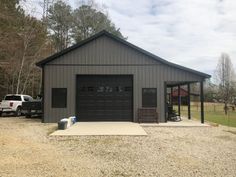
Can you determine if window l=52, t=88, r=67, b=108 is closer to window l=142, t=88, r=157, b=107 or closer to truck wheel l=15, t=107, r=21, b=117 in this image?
window l=142, t=88, r=157, b=107

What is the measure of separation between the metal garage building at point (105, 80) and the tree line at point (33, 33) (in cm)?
431

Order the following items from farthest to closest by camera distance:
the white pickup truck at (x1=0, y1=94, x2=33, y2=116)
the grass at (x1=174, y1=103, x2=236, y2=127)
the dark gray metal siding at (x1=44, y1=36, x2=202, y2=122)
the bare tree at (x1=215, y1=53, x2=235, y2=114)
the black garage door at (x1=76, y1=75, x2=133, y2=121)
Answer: the bare tree at (x1=215, y1=53, x2=235, y2=114), the white pickup truck at (x1=0, y1=94, x2=33, y2=116), the grass at (x1=174, y1=103, x2=236, y2=127), the black garage door at (x1=76, y1=75, x2=133, y2=121), the dark gray metal siding at (x1=44, y1=36, x2=202, y2=122)

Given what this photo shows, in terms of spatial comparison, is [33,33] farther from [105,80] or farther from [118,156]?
[118,156]

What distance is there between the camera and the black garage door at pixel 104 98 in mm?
18156

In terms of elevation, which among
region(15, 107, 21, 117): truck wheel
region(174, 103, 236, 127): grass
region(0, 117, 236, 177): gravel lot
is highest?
region(15, 107, 21, 117): truck wheel

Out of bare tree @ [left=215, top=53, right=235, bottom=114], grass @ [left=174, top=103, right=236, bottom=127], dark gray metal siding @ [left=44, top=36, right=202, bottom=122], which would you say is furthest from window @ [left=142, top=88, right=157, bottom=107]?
bare tree @ [left=215, top=53, right=235, bottom=114]

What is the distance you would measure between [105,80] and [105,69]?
671 millimetres

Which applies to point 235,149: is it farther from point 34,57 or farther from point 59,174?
point 34,57

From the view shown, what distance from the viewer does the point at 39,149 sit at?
29.3ft

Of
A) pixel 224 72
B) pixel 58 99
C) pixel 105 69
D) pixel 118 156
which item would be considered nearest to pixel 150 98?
pixel 105 69

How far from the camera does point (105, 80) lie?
1834 centimetres

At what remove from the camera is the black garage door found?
1816 centimetres

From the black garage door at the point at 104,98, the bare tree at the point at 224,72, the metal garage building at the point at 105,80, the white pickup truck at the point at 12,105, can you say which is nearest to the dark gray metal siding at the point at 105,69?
the metal garage building at the point at 105,80

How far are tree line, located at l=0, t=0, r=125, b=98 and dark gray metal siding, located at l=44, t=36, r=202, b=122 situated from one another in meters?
4.21
